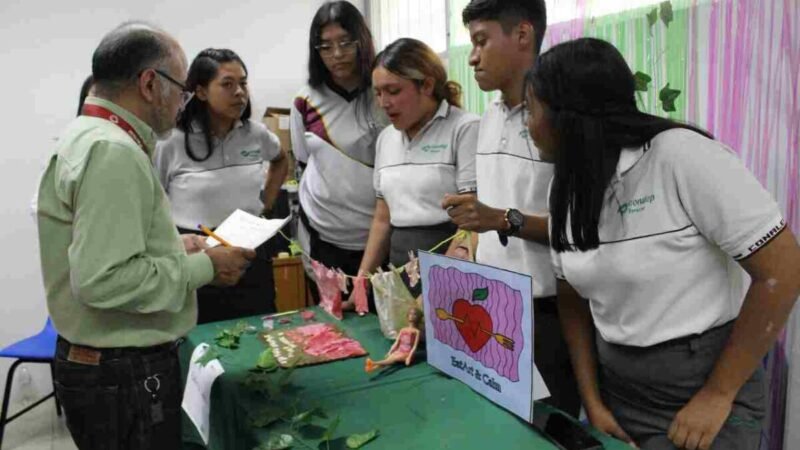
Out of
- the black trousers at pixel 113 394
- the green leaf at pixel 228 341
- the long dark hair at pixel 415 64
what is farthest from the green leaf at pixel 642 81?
the black trousers at pixel 113 394

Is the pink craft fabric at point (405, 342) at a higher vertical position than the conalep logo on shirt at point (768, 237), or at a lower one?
lower

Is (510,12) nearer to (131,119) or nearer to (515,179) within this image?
(515,179)

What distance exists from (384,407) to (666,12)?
1.47 metres

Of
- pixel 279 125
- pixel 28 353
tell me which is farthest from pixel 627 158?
pixel 279 125

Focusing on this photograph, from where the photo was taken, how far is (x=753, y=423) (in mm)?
1081

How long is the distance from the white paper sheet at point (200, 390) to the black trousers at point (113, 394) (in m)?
0.17

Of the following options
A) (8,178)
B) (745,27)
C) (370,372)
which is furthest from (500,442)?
(8,178)

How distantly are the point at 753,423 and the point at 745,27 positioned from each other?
3.59 ft

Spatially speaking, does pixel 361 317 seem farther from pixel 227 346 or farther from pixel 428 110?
pixel 428 110

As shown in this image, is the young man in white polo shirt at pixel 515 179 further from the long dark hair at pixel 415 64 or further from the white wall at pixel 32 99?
the white wall at pixel 32 99

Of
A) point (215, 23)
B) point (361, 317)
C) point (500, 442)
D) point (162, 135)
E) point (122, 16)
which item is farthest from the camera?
point (215, 23)

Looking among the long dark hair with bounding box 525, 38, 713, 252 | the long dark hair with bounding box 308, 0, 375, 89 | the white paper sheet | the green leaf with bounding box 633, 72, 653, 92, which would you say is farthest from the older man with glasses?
the green leaf with bounding box 633, 72, 653, 92

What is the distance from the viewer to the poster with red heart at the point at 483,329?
3.57ft

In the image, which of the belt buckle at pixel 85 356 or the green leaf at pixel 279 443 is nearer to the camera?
the green leaf at pixel 279 443
